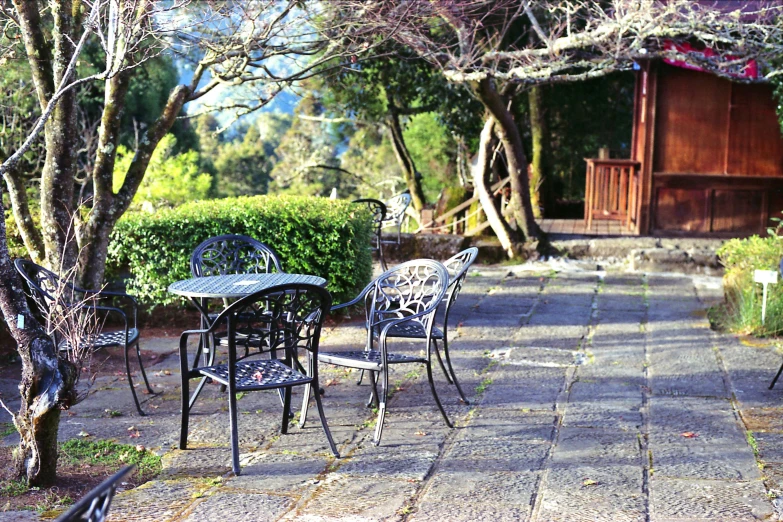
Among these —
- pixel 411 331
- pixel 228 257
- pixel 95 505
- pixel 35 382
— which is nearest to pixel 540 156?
pixel 228 257

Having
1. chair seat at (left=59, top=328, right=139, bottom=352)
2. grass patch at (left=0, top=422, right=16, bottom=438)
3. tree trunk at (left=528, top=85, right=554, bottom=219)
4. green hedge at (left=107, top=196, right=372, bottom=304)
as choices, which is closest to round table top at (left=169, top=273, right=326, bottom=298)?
chair seat at (left=59, top=328, right=139, bottom=352)

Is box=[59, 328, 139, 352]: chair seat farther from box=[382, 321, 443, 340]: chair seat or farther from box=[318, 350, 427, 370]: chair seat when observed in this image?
box=[382, 321, 443, 340]: chair seat

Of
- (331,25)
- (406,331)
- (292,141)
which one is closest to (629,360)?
(406,331)

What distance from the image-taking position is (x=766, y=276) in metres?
6.32

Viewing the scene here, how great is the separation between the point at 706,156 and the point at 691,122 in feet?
1.61

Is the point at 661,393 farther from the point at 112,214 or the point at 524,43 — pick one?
the point at 524,43

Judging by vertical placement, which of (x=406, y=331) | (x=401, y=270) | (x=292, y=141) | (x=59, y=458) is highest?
(x=292, y=141)

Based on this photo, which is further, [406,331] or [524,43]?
[524,43]

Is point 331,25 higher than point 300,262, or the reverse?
point 331,25

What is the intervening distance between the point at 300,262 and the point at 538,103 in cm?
737

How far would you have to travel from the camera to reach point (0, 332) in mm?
6266

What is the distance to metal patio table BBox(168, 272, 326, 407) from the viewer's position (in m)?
4.64

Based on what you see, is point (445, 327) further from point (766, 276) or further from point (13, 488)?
point (766, 276)

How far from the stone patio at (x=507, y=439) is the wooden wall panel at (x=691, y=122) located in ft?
16.4
